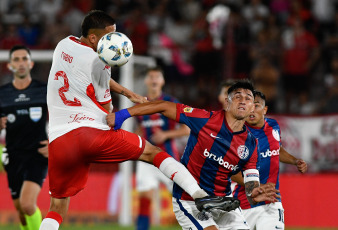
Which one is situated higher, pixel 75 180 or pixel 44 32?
pixel 44 32

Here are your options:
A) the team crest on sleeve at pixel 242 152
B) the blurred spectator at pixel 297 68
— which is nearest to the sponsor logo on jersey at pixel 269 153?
the team crest on sleeve at pixel 242 152

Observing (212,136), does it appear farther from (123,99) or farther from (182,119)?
(123,99)

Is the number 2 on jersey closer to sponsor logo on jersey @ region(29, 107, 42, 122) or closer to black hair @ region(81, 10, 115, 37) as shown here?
black hair @ region(81, 10, 115, 37)

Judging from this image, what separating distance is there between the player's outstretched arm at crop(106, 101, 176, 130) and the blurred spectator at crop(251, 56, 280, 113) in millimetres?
6754

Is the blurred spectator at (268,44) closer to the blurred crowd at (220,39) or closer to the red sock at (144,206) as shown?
the blurred crowd at (220,39)

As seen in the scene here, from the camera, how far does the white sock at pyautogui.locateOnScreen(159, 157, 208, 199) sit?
6164mm

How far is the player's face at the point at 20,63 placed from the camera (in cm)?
844

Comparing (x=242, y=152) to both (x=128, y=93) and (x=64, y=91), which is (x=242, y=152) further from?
(x=64, y=91)

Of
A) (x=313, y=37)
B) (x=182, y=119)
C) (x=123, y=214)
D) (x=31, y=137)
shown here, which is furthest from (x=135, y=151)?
(x=313, y=37)

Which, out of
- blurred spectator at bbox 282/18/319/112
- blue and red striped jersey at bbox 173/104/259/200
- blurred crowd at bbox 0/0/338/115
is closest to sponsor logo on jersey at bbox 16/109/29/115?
blue and red striped jersey at bbox 173/104/259/200

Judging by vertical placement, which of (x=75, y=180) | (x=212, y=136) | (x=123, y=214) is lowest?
(x=123, y=214)

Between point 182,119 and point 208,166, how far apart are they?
1.71 ft

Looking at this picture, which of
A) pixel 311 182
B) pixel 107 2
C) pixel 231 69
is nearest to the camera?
pixel 311 182

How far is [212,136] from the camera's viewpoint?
6453mm
